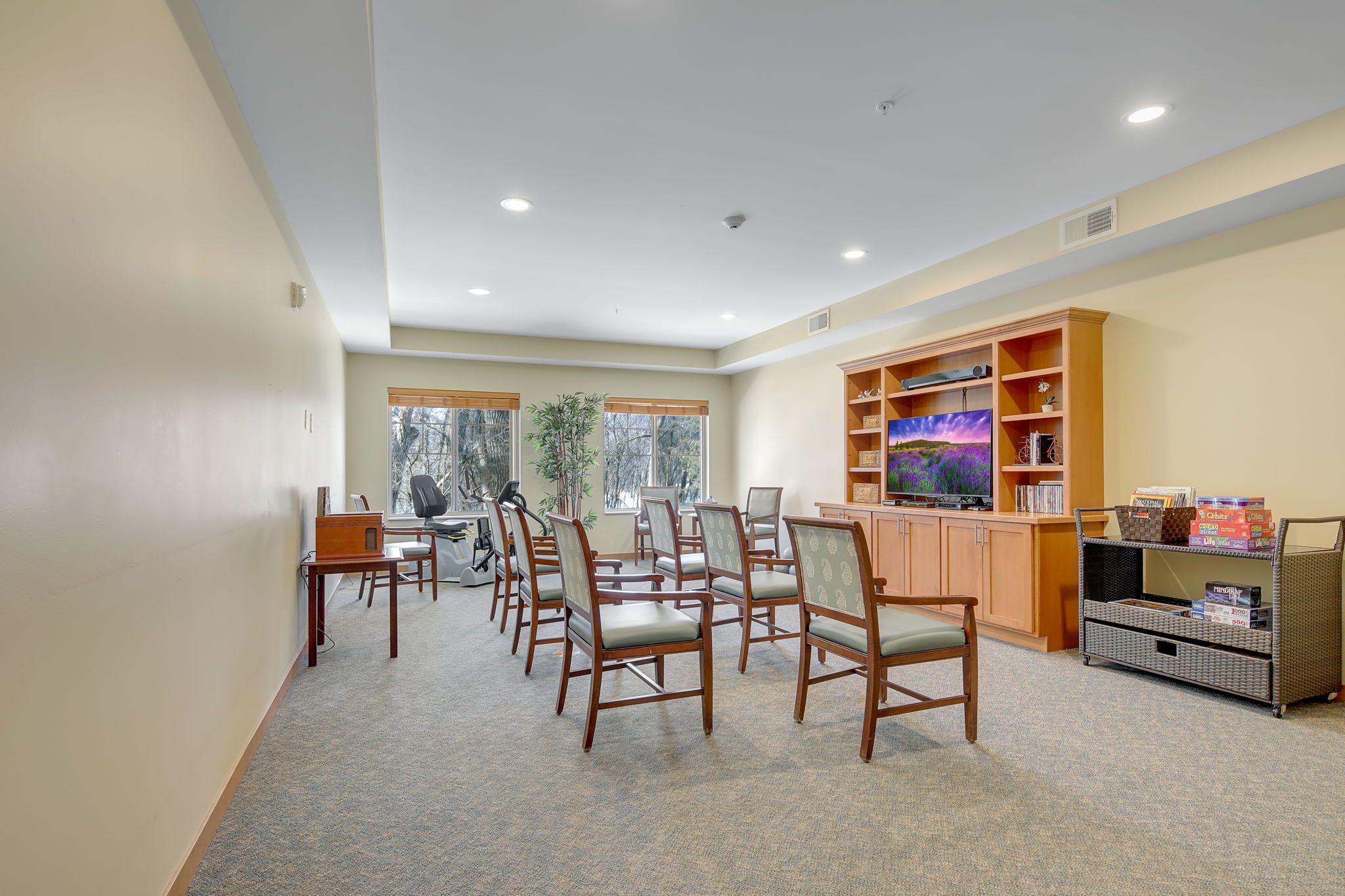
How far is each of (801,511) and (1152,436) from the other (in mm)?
4214

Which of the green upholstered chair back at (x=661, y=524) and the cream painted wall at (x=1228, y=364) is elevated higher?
the cream painted wall at (x=1228, y=364)

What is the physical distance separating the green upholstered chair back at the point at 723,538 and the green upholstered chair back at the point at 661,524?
18.2 inches

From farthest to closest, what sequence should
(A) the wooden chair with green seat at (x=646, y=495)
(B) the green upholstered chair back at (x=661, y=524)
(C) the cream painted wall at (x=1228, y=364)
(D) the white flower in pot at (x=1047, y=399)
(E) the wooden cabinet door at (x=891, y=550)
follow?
1. (A) the wooden chair with green seat at (x=646, y=495)
2. (E) the wooden cabinet door at (x=891, y=550)
3. (B) the green upholstered chair back at (x=661, y=524)
4. (D) the white flower in pot at (x=1047, y=399)
5. (C) the cream painted wall at (x=1228, y=364)

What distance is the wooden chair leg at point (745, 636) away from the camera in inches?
157

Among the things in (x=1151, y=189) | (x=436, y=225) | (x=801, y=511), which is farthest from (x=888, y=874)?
(x=801, y=511)

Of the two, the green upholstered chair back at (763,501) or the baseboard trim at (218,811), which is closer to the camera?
the baseboard trim at (218,811)

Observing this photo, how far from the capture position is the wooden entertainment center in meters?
4.59

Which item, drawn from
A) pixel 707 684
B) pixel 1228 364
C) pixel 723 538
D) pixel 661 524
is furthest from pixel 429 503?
pixel 1228 364

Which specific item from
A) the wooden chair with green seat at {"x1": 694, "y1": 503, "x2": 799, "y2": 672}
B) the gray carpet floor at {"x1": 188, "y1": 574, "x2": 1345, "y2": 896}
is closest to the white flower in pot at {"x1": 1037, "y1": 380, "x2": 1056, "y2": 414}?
the gray carpet floor at {"x1": 188, "y1": 574, "x2": 1345, "y2": 896}

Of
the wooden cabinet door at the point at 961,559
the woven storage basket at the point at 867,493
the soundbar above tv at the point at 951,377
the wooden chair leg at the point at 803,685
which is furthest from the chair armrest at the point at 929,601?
the woven storage basket at the point at 867,493

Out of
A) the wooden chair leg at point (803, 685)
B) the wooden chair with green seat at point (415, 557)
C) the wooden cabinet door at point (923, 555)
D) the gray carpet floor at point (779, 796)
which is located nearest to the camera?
the gray carpet floor at point (779, 796)

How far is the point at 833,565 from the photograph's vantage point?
3072 mm

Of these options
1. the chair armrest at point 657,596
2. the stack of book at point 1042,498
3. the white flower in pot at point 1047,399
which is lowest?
the chair armrest at point 657,596

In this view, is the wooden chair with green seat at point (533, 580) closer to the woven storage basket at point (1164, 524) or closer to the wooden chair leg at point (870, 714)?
the wooden chair leg at point (870, 714)
